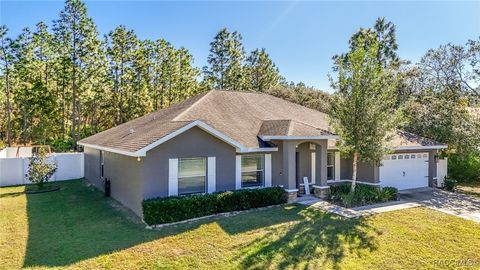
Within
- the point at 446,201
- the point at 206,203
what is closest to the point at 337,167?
the point at 446,201

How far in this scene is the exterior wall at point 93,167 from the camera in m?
18.3

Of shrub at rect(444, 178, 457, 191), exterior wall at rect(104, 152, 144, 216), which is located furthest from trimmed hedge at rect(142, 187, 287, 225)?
shrub at rect(444, 178, 457, 191)

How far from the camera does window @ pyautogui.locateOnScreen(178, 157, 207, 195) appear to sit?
12.4 m

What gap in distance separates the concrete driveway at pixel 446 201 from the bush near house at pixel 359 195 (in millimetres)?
1273

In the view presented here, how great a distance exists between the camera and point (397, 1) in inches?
643

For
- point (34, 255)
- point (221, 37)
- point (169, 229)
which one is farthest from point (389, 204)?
point (221, 37)

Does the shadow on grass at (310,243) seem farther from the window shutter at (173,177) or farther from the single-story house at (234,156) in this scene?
the single-story house at (234,156)

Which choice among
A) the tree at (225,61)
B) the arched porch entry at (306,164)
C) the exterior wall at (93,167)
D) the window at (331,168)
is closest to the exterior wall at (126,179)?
the exterior wall at (93,167)

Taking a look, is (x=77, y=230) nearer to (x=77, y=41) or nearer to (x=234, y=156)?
(x=234, y=156)

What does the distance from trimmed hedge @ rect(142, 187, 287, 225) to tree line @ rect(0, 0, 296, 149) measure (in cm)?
2480

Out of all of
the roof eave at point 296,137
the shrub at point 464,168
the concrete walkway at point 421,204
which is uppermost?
the roof eave at point 296,137

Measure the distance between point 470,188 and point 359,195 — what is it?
11.1m

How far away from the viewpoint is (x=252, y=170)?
14594 millimetres

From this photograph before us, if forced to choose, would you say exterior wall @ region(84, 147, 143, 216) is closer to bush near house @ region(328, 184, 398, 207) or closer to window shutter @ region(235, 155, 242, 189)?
window shutter @ region(235, 155, 242, 189)
